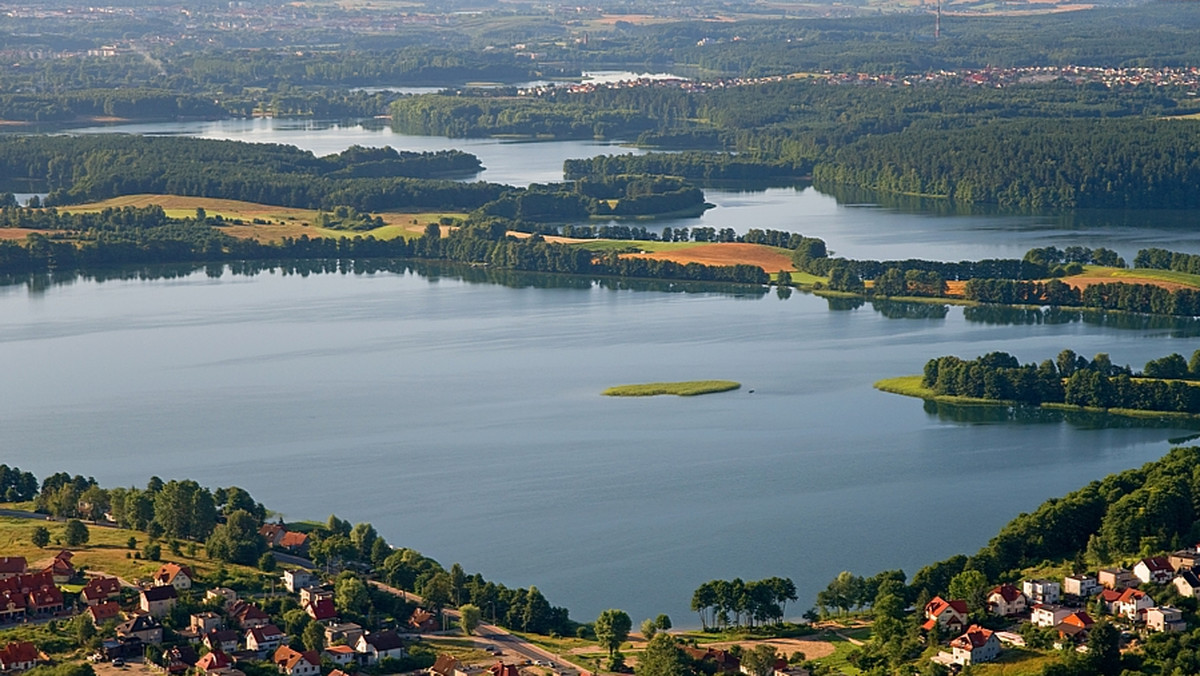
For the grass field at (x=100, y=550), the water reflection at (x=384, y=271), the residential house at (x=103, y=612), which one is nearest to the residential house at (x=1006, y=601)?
the grass field at (x=100, y=550)

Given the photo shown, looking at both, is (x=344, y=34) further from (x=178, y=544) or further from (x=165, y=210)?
(x=178, y=544)

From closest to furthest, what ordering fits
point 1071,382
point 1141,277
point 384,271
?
point 1071,382
point 1141,277
point 384,271

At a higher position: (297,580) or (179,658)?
(297,580)

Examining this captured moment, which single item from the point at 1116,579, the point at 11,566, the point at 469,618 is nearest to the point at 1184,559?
the point at 1116,579

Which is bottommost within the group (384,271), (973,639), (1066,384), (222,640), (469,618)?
(222,640)

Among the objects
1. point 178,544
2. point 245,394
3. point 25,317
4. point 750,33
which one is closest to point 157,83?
point 750,33

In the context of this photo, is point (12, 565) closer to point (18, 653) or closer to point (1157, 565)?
point (18, 653)

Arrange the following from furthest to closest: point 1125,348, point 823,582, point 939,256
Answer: point 939,256, point 1125,348, point 823,582
